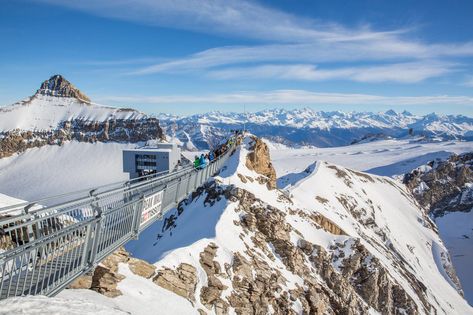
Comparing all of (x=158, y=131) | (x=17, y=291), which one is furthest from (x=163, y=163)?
(x=158, y=131)

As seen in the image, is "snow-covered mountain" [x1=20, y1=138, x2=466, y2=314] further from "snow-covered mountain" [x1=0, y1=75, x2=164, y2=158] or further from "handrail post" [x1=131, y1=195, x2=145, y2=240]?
"snow-covered mountain" [x1=0, y1=75, x2=164, y2=158]

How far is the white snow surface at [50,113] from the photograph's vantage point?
164425 mm

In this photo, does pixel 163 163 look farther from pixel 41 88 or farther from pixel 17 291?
pixel 41 88

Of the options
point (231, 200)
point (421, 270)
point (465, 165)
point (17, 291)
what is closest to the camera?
point (17, 291)

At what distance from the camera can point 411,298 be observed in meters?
43.8

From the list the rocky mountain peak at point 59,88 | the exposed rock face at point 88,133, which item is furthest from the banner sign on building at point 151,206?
the rocky mountain peak at point 59,88

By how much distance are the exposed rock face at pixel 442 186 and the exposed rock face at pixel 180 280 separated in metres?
155

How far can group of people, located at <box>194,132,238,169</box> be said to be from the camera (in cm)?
2687

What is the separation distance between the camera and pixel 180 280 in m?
19.0

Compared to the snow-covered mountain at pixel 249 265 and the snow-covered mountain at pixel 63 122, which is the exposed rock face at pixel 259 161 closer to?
the snow-covered mountain at pixel 249 265

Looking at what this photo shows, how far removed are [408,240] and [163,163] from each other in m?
75.1

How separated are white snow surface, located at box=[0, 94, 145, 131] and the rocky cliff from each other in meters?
136

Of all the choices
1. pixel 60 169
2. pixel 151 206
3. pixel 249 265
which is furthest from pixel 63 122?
pixel 151 206

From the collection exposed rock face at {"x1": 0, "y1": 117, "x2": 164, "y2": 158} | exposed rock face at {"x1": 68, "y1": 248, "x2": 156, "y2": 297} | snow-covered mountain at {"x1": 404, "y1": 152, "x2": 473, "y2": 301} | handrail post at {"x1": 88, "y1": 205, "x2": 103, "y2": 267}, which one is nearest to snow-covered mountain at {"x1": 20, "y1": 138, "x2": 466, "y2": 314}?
exposed rock face at {"x1": 68, "y1": 248, "x2": 156, "y2": 297}
